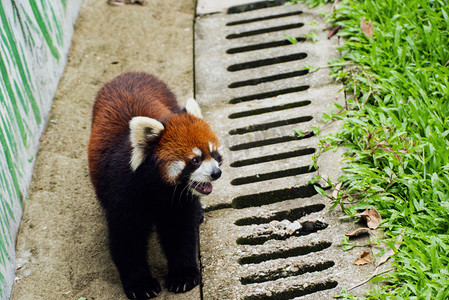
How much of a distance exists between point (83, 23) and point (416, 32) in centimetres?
317

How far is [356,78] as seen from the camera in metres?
4.25

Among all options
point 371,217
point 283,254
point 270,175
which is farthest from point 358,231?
point 270,175

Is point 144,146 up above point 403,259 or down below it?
above

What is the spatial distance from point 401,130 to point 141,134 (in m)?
1.79

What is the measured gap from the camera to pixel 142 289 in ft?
10.4

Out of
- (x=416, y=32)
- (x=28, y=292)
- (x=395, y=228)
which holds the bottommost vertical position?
(x=28, y=292)

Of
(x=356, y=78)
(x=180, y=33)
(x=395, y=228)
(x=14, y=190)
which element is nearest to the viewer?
(x=395, y=228)

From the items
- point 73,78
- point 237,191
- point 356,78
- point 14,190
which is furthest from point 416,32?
point 14,190

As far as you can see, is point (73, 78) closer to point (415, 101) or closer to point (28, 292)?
point (28, 292)

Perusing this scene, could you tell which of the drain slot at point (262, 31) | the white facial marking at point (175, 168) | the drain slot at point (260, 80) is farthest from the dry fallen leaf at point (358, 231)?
the drain slot at point (262, 31)

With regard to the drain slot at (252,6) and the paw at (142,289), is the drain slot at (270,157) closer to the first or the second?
the paw at (142,289)

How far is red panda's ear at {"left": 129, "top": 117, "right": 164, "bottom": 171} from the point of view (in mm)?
3002

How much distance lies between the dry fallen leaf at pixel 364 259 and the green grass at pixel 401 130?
144 mm

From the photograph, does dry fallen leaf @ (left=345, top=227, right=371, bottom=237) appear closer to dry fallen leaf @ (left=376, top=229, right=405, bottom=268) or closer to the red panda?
dry fallen leaf @ (left=376, top=229, right=405, bottom=268)
